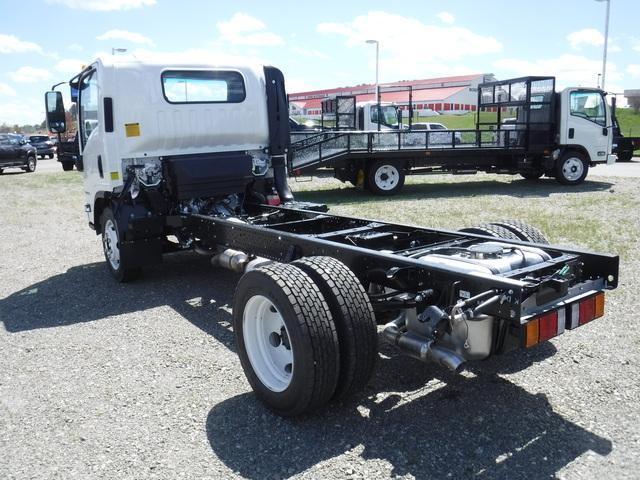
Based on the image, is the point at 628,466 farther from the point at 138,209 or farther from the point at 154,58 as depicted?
the point at 154,58

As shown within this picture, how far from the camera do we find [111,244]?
6820mm

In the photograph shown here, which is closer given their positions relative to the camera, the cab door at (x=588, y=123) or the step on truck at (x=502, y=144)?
the step on truck at (x=502, y=144)

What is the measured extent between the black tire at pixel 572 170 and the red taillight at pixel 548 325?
13.3 meters

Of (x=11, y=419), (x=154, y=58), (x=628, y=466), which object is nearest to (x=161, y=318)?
(x=11, y=419)

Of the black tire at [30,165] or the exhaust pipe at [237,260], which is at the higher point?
the black tire at [30,165]

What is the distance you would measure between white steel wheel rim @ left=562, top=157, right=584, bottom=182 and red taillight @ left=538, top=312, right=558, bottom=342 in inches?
527

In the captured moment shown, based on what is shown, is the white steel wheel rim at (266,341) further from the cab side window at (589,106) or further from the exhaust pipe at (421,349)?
the cab side window at (589,106)

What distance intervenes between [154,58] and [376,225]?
3159mm

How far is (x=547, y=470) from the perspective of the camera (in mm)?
2959

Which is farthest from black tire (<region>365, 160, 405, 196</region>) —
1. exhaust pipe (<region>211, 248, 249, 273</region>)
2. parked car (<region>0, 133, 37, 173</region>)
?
parked car (<region>0, 133, 37, 173</region>)

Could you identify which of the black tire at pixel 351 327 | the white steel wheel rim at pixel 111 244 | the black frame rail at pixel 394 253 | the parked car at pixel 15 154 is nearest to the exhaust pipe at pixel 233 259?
the black frame rail at pixel 394 253

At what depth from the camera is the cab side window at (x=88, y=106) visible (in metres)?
6.71

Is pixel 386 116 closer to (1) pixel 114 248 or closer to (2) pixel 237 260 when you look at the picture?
(1) pixel 114 248

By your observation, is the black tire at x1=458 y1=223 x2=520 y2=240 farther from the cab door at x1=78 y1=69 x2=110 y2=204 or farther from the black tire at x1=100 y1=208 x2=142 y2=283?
the cab door at x1=78 y1=69 x2=110 y2=204
